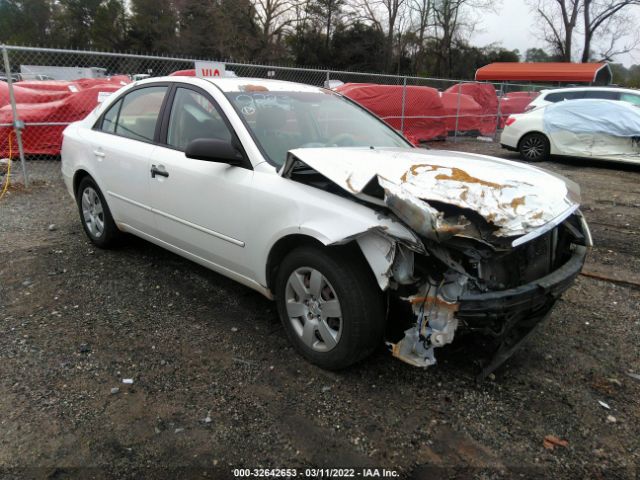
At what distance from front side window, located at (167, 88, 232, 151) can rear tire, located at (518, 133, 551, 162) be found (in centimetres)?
942

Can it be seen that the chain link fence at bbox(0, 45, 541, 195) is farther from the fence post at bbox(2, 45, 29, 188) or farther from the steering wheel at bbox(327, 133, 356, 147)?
the steering wheel at bbox(327, 133, 356, 147)

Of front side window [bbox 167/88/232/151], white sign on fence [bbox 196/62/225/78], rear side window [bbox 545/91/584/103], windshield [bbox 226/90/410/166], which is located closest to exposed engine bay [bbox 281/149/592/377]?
windshield [bbox 226/90/410/166]

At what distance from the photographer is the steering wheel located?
146 inches

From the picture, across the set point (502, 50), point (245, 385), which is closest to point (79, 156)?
point (245, 385)

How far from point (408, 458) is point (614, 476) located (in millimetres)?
917

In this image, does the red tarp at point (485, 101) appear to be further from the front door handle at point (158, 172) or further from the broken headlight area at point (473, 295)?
the broken headlight area at point (473, 295)

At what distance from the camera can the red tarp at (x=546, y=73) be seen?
37.1 metres

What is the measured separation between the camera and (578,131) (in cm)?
1063

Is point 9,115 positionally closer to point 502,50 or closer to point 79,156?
point 79,156

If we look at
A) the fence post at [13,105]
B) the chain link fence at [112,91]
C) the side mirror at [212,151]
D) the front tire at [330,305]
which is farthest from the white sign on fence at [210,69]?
the front tire at [330,305]

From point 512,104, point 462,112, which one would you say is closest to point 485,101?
point 512,104

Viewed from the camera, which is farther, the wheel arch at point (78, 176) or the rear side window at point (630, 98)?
the rear side window at point (630, 98)

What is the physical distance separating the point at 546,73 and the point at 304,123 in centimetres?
4044

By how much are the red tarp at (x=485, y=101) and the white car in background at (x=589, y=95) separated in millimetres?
2857
